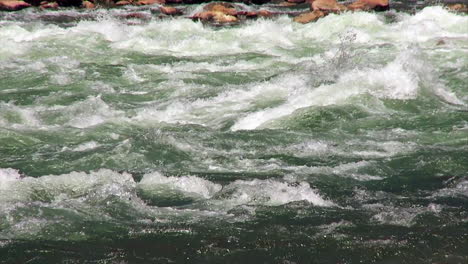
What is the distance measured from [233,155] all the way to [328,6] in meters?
16.8

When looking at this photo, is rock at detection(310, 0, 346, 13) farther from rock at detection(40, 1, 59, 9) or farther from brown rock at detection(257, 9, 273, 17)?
rock at detection(40, 1, 59, 9)

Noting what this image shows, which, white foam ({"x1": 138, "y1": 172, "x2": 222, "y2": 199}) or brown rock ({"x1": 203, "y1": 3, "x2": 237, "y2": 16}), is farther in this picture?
brown rock ({"x1": 203, "y1": 3, "x2": 237, "y2": 16})

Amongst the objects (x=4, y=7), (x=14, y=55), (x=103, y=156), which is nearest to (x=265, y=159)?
(x=103, y=156)

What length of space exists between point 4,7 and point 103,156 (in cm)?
1984

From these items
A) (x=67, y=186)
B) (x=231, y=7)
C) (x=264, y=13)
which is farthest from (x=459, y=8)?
(x=67, y=186)

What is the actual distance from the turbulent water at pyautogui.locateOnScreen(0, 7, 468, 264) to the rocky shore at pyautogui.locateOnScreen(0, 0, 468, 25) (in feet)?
22.7

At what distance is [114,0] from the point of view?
2989 cm

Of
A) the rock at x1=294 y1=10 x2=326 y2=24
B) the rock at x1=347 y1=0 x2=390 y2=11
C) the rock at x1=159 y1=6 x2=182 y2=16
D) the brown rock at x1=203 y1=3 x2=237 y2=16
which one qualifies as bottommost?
the rock at x1=159 y1=6 x2=182 y2=16

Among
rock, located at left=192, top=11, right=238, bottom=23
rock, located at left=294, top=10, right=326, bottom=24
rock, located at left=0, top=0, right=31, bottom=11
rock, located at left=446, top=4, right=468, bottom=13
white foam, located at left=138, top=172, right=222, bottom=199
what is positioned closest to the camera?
white foam, located at left=138, top=172, right=222, bottom=199

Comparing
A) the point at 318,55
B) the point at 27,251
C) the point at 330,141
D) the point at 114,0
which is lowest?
the point at 114,0

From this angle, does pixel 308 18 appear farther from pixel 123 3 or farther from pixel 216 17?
pixel 123 3

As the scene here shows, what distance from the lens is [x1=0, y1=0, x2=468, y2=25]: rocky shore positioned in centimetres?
2448

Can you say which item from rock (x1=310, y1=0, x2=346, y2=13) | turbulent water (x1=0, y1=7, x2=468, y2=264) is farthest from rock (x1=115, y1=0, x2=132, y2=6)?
turbulent water (x1=0, y1=7, x2=468, y2=264)

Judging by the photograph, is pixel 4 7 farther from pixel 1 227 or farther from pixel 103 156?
pixel 1 227
